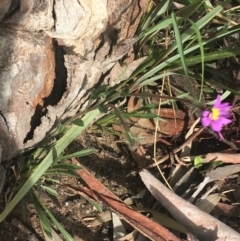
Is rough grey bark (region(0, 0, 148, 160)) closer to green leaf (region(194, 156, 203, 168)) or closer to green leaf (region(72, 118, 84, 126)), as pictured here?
green leaf (region(72, 118, 84, 126))

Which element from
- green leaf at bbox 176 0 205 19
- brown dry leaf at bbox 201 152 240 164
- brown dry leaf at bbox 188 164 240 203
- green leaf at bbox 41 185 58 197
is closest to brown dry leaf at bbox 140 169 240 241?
brown dry leaf at bbox 188 164 240 203

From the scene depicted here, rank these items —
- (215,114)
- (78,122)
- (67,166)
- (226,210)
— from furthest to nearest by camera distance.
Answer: (226,210) < (67,166) < (78,122) < (215,114)

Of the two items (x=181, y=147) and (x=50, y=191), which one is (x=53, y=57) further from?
(x=181, y=147)

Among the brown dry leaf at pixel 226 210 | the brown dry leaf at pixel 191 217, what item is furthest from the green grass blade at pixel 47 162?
the brown dry leaf at pixel 226 210

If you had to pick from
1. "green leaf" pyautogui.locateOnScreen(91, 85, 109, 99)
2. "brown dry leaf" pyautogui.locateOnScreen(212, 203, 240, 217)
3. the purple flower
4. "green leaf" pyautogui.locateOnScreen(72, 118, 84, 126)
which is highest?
the purple flower

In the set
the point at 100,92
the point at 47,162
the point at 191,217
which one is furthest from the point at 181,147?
the point at 47,162

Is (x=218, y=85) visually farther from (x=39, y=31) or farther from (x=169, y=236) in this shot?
(x=39, y=31)
